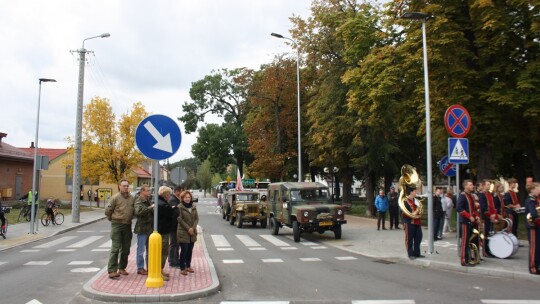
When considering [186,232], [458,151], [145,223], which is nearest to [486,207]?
[458,151]

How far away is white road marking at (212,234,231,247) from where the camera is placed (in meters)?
15.5

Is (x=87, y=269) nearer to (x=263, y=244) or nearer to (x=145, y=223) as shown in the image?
(x=145, y=223)

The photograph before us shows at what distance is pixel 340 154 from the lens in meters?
29.5

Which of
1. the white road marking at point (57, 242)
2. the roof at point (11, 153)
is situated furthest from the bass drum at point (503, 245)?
the roof at point (11, 153)

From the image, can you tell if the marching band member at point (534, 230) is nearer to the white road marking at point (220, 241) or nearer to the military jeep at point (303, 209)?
the military jeep at point (303, 209)

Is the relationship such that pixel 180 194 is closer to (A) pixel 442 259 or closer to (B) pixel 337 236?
(A) pixel 442 259

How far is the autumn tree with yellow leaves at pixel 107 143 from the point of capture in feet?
132

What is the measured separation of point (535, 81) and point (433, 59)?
3293 mm

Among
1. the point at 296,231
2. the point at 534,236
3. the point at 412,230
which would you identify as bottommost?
the point at 296,231

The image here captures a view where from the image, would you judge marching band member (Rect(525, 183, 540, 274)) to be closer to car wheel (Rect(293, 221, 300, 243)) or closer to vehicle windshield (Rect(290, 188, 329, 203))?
car wheel (Rect(293, 221, 300, 243))

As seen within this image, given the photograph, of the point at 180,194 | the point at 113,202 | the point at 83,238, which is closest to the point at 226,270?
the point at 180,194

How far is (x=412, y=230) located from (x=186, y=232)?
19.3 ft

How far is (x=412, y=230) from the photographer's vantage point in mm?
11500

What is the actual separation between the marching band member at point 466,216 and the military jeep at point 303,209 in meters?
6.69
